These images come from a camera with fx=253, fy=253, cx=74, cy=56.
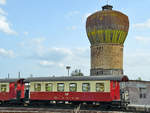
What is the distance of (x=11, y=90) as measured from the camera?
1134 inches

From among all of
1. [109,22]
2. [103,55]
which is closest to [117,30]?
[109,22]

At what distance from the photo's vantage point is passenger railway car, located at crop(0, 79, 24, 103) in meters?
28.7

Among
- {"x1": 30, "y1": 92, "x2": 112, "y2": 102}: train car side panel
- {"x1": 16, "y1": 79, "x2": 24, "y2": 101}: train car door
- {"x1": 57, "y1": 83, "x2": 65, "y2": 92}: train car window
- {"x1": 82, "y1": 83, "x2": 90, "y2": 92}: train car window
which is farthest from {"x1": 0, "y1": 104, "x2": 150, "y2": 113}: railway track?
{"x1": 16, "y1": 79, "x2": 24, "y2": 101}: train car door

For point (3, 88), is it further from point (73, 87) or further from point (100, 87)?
point (100, 87)

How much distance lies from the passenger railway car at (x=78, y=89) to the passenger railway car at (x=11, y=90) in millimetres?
1246

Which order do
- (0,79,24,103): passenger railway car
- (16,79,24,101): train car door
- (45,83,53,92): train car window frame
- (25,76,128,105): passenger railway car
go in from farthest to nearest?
(16,79,24,101): train car door
(0,79,24,103): passenger railway car
(45,83,53,92): train car window frame
(25,76,128,105): passenger railway car

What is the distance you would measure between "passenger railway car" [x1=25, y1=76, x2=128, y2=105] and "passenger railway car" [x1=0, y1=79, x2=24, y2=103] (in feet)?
4.09

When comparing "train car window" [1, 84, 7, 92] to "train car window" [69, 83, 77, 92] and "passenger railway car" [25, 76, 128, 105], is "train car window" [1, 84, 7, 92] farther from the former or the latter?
"train car window" [69, 83, 77, 92]

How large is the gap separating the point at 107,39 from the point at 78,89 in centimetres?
3420

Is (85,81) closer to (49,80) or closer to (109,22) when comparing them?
(49,80)

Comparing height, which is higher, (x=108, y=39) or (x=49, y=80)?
(x=108, y=39)

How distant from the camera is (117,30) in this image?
2274 inches

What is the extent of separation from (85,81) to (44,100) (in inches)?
214

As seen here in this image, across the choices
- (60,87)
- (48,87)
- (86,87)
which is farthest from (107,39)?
(86,87)
